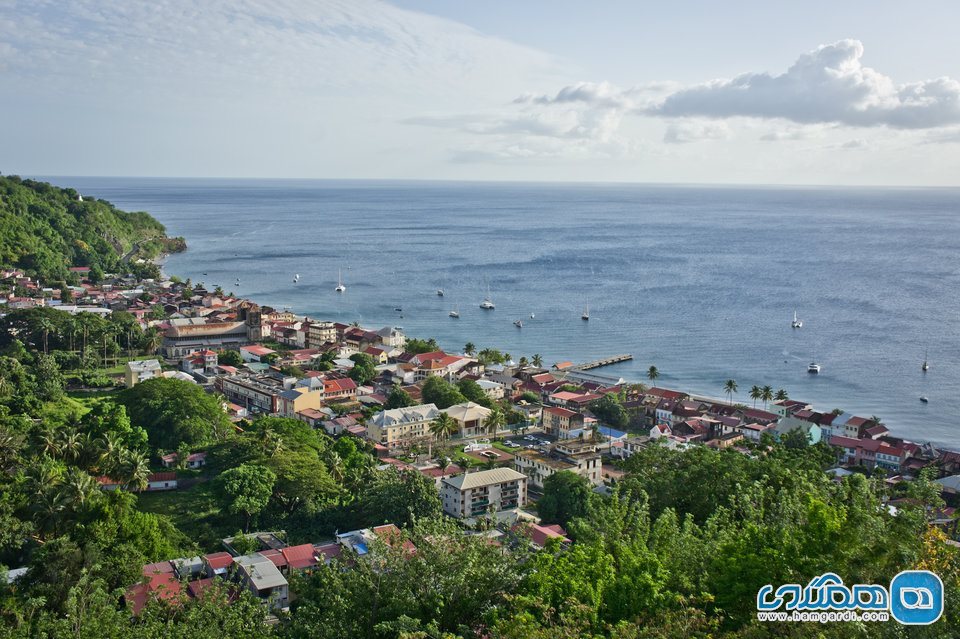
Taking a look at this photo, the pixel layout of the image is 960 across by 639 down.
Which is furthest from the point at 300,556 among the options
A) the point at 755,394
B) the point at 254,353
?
the point at 254,353

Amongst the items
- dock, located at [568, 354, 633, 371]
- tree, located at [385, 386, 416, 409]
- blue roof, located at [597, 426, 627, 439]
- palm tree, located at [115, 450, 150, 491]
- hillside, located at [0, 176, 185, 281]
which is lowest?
dock, located at [568, 354, 633, 371]

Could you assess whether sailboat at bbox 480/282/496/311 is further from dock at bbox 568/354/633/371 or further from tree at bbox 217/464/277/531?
tree at bbox 217/464/277/531

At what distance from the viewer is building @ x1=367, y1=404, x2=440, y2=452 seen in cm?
2736

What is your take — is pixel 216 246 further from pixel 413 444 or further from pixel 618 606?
pixel 618 606

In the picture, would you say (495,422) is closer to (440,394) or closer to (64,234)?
(440,394)

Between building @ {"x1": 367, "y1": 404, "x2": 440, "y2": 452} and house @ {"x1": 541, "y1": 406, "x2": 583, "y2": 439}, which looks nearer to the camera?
building @ {"x1": 367, "y1": 404, "x2": 440, "y2": 452}

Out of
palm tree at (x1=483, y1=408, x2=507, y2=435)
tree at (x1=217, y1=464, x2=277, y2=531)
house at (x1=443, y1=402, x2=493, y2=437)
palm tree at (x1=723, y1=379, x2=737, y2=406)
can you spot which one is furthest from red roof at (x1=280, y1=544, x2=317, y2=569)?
palm tree at (x1=723, y1=379, x2=737, y2=406)

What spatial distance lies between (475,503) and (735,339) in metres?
29.7

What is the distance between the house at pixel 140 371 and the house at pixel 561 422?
16355mm

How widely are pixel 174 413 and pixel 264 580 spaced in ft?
39.4

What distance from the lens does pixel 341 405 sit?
31.3 meters

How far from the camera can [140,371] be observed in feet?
108

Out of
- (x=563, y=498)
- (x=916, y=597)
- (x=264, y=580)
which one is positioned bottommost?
(x=563, y=498)

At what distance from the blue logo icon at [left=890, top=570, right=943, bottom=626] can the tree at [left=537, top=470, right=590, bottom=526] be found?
1289 cm
